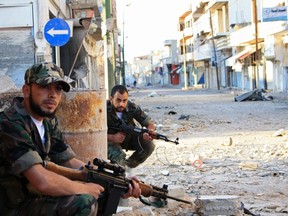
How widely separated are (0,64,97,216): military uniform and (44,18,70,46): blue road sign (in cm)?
867

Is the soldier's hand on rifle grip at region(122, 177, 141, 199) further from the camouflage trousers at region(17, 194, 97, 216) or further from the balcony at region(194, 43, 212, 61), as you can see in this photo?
the balcony at region(194, 43, 212, 61)

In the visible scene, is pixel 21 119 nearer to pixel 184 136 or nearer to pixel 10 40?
pixel 184 136

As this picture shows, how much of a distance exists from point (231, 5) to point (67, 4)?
33.6m

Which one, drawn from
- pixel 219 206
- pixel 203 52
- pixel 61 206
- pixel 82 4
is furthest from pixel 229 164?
pixel 203 52

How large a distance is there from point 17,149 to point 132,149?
10.4 ft

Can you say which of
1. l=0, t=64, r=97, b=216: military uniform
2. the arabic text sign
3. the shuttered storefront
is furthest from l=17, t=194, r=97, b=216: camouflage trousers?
the arabic text sign

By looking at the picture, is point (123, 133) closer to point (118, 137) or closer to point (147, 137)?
point (118, 137)

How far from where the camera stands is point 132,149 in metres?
6.26

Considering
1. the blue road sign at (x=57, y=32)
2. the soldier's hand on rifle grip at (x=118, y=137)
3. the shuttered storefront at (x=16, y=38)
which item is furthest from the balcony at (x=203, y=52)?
the soldier's hand on rifle grip at (x=118, y=137)

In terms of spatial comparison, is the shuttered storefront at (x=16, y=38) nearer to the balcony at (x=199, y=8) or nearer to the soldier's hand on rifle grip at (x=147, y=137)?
the soldier's hand on rifle grip at (x=147, y=137)

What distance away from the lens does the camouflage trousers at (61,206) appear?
3.26 meters

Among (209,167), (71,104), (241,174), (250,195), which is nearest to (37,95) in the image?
(71,104)

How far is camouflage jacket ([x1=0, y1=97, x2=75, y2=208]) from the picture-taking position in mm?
3135

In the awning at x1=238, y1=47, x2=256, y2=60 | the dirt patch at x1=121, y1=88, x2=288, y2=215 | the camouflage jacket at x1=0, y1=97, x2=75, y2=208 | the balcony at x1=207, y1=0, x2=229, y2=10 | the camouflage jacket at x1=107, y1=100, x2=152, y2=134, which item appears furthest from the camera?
the balcony at x1=207, y1=0, x2=229, y2=10
